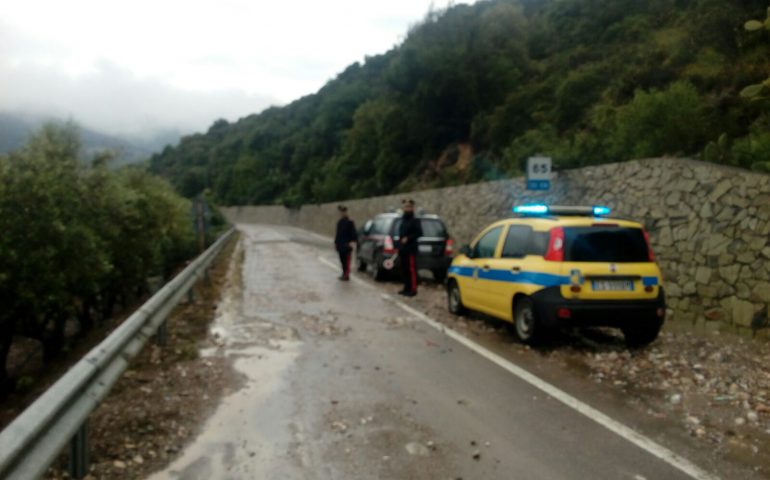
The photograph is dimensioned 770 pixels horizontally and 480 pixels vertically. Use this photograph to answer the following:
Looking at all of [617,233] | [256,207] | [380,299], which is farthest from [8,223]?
[256,207]

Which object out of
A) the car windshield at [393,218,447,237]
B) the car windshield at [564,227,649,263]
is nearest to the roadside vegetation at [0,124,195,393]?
the car windshield at [393,218,447,237]

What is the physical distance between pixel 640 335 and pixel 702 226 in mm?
2629

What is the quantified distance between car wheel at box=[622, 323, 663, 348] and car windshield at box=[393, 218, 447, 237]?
7.64 metres

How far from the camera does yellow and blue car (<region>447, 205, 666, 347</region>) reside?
8.31 metres

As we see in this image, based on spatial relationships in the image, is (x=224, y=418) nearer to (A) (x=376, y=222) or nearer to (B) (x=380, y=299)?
(B) (x=380, y=299)

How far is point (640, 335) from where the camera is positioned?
29.5 ft

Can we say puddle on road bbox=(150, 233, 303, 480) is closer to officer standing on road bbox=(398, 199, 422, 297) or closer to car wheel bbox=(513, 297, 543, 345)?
car wheel bbox=(513, 297, 543, 345)

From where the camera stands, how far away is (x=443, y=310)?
1222 cm

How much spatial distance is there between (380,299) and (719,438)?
865cm

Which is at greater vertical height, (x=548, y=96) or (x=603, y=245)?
(x=548, y=96)

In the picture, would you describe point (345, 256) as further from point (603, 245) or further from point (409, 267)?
point (603, 245)

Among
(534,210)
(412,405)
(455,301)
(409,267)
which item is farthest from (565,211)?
(409,267)

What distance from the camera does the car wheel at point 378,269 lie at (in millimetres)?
16859

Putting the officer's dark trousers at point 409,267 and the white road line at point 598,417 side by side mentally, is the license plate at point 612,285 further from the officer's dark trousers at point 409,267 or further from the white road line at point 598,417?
the officer's dark trousers at point 409,267
